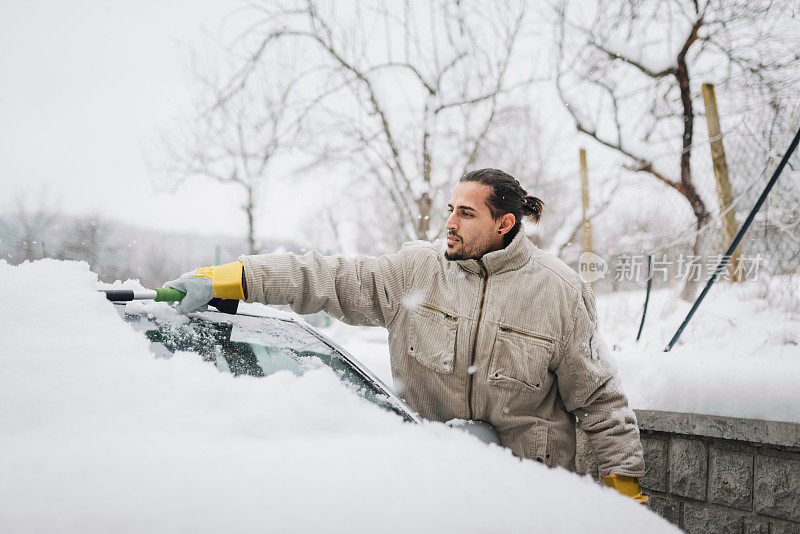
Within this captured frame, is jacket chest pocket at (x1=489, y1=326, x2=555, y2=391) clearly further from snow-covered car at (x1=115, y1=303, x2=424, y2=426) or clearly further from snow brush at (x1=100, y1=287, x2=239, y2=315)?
snow brush at (x1=100, y1=287, x2=239, y2=315)

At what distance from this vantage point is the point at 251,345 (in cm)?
145

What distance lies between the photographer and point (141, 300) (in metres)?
1.38

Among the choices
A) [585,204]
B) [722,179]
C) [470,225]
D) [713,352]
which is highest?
[722,179]

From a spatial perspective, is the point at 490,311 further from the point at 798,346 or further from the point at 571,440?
the point at 798,346

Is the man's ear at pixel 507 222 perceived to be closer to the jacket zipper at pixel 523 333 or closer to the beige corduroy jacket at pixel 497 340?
the beige corduroy jacket at pixel 497 340

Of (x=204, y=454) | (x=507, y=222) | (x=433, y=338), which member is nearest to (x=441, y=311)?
(x=433, y=338)

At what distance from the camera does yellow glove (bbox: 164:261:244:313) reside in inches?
56.1

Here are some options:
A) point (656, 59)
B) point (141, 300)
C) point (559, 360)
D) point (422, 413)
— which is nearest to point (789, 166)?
point (656, 59)

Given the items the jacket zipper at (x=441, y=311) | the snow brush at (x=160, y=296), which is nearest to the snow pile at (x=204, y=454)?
the snow brush at (x=160, y=296)

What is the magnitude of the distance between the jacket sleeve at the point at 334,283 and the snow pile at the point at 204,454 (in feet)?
1.80

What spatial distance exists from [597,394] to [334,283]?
1099mm

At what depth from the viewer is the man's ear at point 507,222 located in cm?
203

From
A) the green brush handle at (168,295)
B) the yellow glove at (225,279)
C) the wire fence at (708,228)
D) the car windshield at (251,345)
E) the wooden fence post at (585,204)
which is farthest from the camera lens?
the wooden fence post at (585,204)

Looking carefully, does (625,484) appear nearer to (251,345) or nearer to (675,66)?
(251,345)
